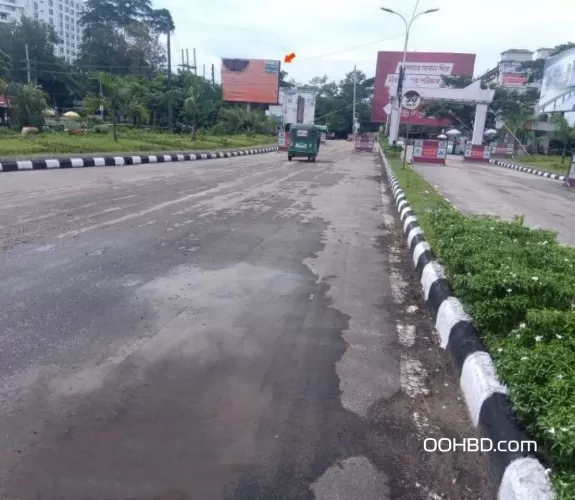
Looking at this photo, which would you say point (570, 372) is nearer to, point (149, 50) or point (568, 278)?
point (568, 278)

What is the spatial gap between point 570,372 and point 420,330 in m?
1.69

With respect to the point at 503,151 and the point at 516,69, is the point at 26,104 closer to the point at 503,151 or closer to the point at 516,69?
the point at 503,151

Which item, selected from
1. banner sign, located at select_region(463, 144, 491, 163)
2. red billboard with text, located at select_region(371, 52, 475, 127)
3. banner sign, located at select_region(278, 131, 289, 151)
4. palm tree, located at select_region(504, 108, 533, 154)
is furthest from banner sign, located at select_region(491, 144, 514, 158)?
banner sign, located at select_region(278, 131, 289, 151)

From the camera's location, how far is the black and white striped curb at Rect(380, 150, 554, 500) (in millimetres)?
2027

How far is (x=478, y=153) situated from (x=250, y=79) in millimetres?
25754

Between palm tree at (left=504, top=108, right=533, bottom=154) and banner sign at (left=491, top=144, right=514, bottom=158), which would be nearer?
palm tree at (left=504, top=108, right=533, bottom=154)

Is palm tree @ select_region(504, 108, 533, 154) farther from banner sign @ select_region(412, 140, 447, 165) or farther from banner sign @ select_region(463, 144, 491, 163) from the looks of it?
banner sign @ select_region(412, 140, 447, 165)

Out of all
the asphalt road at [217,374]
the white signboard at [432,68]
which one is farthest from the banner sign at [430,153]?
the white signboard at [432,68]

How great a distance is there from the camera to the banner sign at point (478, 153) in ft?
119

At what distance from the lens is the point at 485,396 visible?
8.78ft

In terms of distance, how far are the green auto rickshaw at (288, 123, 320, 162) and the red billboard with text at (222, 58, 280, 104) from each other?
28240mm

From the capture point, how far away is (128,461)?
2.35m

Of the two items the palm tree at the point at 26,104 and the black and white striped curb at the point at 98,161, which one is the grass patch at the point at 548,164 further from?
the palm tree at the point at 26,104

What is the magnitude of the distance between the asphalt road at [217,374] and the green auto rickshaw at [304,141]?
19805 millimetres
